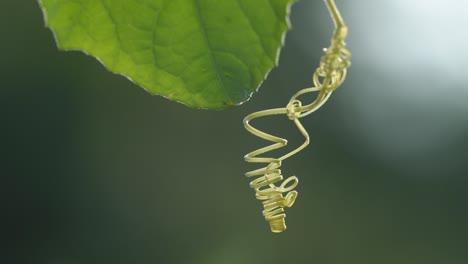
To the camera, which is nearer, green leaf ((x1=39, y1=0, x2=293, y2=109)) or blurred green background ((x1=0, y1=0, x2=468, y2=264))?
green leaf ((x1=39, y1=0, x2=293, y2=109))

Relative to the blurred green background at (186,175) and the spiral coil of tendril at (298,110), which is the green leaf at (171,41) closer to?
the spiral coil of tendril at (298,110)

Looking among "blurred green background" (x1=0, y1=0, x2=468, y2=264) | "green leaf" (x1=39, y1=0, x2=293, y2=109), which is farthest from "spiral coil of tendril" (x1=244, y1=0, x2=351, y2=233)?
"blurred green background" (x1=0, y1=0, x2=468, y2=264)

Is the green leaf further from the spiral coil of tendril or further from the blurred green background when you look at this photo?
the blurred green background

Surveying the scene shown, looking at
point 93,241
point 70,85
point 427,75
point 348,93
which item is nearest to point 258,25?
point 93,241

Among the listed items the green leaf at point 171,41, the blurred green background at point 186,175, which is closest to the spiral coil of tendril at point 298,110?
the green leaf at point 171,41

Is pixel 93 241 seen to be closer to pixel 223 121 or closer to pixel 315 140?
pixel 223 121

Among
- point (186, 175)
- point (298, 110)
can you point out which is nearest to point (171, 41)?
point (298, 110)
